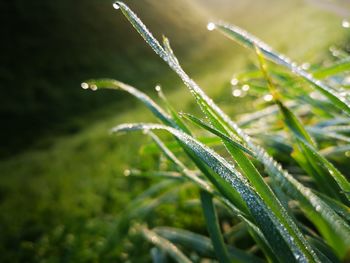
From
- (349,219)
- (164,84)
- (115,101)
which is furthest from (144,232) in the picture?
(164,84)

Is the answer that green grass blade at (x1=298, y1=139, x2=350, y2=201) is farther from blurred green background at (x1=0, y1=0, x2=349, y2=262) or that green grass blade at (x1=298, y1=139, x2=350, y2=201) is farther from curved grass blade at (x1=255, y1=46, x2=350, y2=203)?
blurred green background at (x1=0, y1=0, x2=349, y2=262)

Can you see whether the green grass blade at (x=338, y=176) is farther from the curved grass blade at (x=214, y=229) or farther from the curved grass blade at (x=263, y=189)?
the curved grass blade at (x=214, y=229)

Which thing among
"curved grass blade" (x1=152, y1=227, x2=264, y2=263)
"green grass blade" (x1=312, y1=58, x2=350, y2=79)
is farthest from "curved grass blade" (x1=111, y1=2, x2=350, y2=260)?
"green grass blade" (x1=312, y1=58, x2=350, y2=79)

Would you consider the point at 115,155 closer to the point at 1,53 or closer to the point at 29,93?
the point at 29,93

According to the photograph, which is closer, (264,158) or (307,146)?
(264,158)

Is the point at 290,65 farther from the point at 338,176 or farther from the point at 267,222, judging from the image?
the point at 267,222

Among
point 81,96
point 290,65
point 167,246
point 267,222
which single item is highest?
point 81,96

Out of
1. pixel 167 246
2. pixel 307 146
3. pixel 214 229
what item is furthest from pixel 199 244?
pixel 307 146
